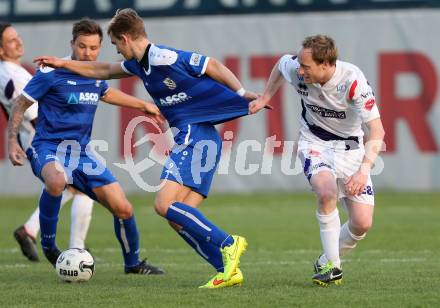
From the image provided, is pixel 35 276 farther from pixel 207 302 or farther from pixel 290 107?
pixel 290 107

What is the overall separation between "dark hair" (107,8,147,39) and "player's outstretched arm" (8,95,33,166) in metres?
1.64

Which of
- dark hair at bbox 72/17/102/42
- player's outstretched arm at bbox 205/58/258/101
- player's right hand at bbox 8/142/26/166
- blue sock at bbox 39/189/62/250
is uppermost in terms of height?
dark hair at bbox 72/17/102/42

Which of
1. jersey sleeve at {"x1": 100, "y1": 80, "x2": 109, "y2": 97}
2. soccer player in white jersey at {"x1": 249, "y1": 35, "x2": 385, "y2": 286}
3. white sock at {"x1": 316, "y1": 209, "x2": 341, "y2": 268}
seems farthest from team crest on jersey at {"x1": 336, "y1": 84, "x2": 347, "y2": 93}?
jersey sleeve at {"x1": 100, "y1": 80, "x2": 109, "y2": 97}

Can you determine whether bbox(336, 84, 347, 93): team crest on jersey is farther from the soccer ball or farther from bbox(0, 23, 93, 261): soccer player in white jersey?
bbox(0, 23, 93, 261): soccer player in white jersey

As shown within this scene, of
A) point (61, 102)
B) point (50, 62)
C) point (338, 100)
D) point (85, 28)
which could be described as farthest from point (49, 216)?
point (338, 100)

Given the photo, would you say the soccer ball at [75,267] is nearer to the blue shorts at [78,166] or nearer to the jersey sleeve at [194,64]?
the blue shorts at [78,166]

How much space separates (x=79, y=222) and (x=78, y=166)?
3.80 feet

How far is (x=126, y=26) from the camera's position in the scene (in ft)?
26.6

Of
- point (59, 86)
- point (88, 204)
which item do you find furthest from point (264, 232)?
point (59, 86)

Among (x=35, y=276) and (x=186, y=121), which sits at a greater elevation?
(x=186, y=121)

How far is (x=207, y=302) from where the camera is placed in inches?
283

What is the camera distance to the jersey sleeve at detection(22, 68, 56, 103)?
30.8 ft

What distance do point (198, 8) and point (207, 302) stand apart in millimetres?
12079

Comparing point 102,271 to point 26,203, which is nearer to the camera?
point 102,271
